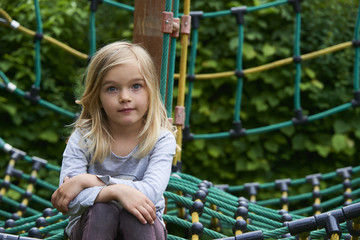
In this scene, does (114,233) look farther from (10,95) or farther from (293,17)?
(293,17)

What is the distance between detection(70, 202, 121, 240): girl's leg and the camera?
1242 millimetres

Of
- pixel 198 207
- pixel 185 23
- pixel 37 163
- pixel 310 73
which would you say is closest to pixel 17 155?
pixel 37 163

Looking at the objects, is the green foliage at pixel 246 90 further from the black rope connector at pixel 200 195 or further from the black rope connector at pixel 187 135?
the black rope connector at pixel 200 195

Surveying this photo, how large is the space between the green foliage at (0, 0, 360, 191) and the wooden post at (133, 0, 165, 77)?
171 cm

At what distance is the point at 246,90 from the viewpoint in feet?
11.8

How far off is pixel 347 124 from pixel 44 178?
1917 millimetres

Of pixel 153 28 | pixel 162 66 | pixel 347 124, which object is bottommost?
pixel 162 66

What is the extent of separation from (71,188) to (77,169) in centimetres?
8

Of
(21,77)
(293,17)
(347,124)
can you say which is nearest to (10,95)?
(21,77)

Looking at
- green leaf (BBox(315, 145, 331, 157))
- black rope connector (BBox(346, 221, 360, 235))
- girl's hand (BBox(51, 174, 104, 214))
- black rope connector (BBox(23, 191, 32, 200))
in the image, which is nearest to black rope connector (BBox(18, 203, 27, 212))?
black rope connector (BBox(23, 191, 32, 200))

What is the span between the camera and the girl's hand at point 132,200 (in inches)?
48.8

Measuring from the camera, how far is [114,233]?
126 cm

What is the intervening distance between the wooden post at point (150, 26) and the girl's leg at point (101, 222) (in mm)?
652

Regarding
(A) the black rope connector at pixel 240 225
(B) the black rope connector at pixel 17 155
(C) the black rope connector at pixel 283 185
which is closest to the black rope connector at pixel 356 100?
(C) the black rope connector at pixel 283 185
